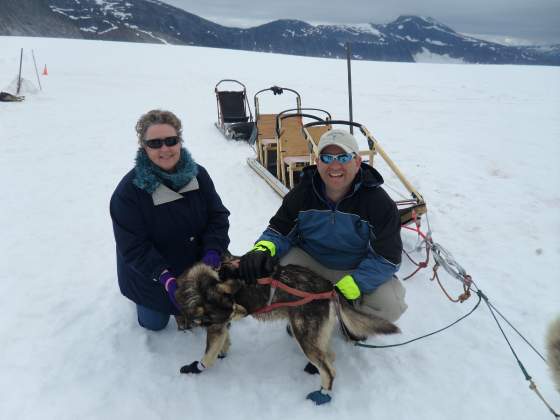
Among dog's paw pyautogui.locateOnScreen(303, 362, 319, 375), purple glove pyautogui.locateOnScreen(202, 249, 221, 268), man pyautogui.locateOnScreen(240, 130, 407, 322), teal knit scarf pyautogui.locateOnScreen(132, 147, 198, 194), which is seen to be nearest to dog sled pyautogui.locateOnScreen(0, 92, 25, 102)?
teal knit scarf pyautogui.locateOnScreen(132, 147, 198, 194)

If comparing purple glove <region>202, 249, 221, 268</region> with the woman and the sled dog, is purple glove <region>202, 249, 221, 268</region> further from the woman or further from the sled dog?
the sled dog

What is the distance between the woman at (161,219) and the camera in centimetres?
244

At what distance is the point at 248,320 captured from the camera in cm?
302

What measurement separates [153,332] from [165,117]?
164cm

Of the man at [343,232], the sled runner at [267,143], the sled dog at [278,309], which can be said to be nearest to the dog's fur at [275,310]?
the sled dog at [278,309]

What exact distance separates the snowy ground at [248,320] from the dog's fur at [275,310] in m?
0.37

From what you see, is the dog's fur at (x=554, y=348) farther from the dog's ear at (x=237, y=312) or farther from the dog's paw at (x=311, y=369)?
the dog's ear at (x=237, y=312)

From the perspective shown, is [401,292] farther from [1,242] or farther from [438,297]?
[1,242]

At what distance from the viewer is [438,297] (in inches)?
130

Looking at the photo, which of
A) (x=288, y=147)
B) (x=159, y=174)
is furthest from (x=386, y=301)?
(x=288, y=147)

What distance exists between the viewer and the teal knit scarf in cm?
243

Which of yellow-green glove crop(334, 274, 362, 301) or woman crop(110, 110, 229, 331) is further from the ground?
woman crop(110, 110, 229, 331)

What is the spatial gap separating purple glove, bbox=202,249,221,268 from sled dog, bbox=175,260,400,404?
0.25 meters

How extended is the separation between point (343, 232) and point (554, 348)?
131 centimetres
